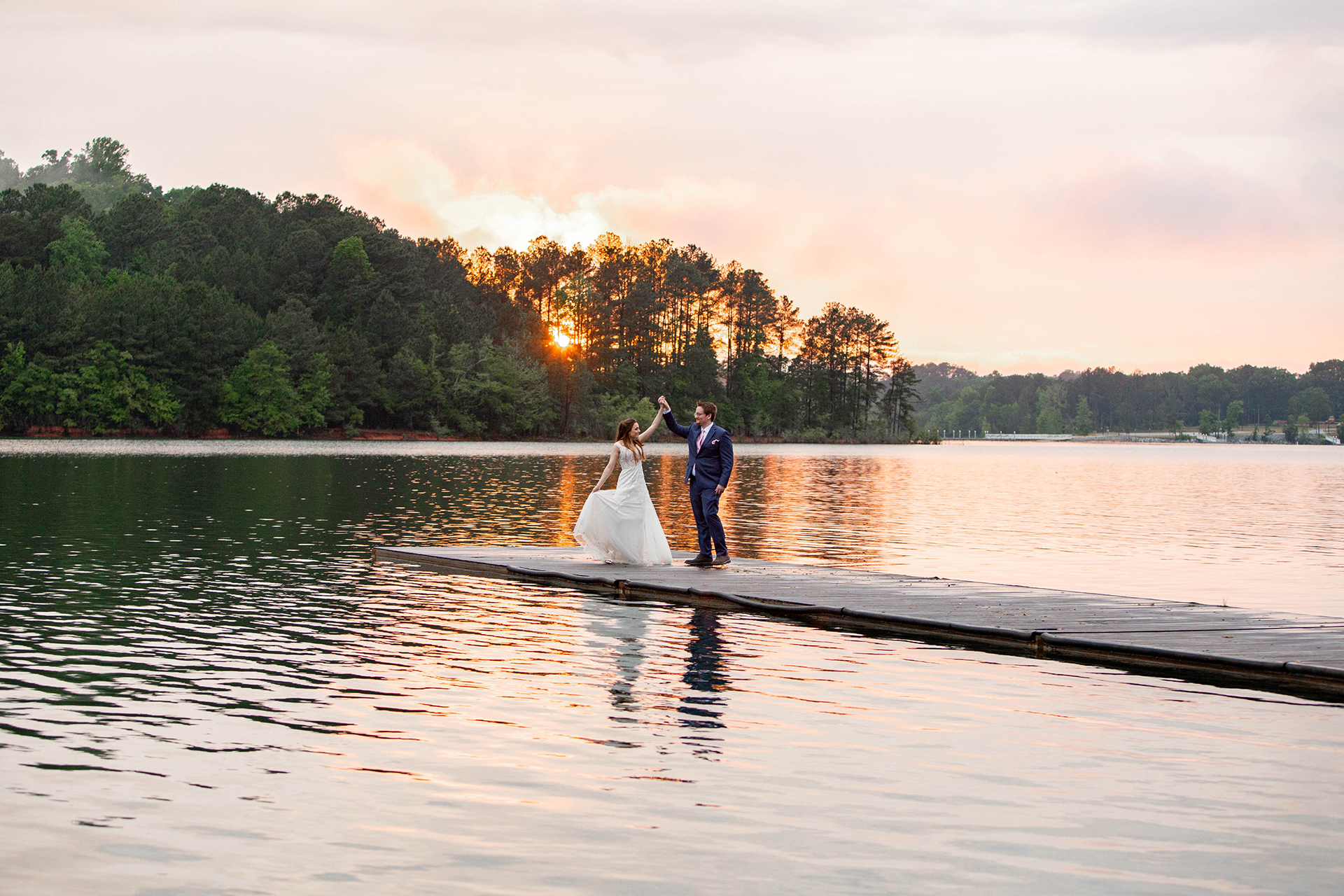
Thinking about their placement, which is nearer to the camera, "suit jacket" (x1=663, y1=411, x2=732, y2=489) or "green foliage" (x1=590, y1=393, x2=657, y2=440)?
Result: "suit jacket" (x1=663, y1=411, x2=732, y2=489)

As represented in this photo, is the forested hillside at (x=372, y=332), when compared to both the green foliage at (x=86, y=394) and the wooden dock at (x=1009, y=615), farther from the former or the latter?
the wooden dock at (x=1009, y=615)

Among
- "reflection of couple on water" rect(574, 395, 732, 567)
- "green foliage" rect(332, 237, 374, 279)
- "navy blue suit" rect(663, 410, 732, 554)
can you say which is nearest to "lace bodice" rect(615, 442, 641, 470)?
"reflection of couple on water" rect(574, 395, 732, 567)

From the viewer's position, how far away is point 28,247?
4616 inches

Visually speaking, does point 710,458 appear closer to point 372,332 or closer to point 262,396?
point 262,396

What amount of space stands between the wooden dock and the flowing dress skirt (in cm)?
32

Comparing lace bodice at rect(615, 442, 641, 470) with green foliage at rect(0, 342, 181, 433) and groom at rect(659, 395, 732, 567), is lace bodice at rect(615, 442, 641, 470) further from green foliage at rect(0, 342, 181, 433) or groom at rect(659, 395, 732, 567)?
green foliage at rect(0, 342, 181, 433)

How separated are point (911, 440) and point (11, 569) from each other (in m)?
179

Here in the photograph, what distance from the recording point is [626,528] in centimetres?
1970

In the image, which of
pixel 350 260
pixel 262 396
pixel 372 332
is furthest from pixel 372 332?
pixel 262 396

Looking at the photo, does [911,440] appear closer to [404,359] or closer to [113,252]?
[404,359]

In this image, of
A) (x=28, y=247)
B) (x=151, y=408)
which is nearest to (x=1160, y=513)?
(x=151, y=408)

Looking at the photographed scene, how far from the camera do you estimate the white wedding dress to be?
64.2 ft

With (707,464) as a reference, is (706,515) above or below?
below

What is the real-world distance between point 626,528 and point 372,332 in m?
110
